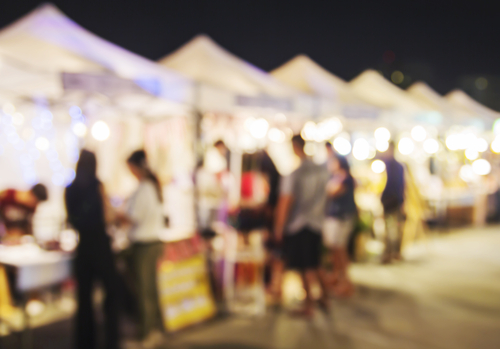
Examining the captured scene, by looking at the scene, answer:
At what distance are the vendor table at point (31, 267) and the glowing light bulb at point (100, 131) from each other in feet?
10.6

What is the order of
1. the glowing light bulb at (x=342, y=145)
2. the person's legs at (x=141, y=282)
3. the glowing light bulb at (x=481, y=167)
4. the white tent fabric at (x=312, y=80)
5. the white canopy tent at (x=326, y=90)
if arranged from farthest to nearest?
the glowing light bulb at (x=481, y=167) → the glowing light bulb at (x=342, y=145) → the white tent fabric at (x=312, y=80) → the white canopy tent at (x=326, y=90) → the person's legs at (x=141, y=282)

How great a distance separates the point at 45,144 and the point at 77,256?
424cm

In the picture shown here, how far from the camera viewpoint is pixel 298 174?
4426 millimetres

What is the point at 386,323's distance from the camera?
443 cm

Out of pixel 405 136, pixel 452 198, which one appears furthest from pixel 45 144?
pixel 452 198

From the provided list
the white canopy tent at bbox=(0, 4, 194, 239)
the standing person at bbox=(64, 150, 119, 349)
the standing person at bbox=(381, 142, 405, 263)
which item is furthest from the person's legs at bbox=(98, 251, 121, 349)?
the standing person at bbox=(381, 142, 405, 263)

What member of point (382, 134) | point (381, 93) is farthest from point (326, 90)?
point (382, 134)

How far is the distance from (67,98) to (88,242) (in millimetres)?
3294

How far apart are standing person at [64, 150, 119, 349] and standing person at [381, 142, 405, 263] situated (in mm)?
5162

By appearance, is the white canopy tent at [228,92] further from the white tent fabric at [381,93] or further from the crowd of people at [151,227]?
the white tent fabric at [381,93]

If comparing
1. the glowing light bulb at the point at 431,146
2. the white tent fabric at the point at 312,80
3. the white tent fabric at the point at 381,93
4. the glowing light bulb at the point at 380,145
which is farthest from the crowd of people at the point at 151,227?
the glowing light bulb at the point at 431,146

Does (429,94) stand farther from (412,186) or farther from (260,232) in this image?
(260,232)

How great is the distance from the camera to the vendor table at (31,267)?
3.44 metres

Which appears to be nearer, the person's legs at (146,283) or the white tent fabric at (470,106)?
the person's legs at (146,283)
